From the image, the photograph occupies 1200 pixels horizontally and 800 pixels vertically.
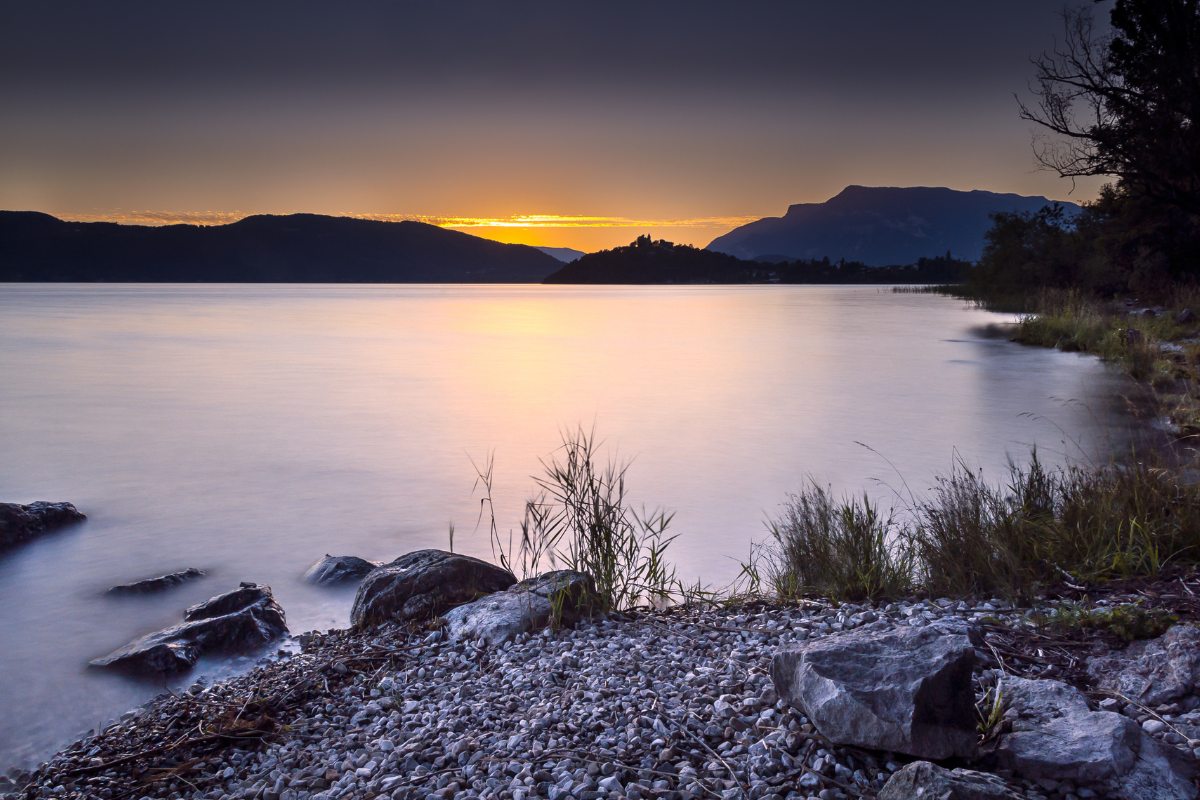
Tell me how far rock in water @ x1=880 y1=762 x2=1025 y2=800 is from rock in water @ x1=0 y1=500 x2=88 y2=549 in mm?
7565

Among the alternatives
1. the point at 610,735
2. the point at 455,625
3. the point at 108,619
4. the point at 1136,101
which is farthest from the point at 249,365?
the point at 1136,101

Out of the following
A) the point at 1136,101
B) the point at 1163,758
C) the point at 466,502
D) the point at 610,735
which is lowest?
the point at 466,502

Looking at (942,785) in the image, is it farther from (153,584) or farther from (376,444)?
(376,444)

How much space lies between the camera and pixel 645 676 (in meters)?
3.37

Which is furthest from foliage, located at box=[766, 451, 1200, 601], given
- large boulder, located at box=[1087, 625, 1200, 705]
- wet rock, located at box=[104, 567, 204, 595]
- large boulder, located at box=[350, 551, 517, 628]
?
wet rock, located at box=[104, 567, 204, 595]

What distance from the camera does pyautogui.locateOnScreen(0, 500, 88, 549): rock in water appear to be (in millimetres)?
6703

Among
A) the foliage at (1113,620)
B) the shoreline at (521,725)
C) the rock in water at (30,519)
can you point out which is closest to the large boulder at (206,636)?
the shoreline at (521,725)

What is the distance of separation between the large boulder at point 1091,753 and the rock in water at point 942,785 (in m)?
0.24

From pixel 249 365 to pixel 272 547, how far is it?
1828cm

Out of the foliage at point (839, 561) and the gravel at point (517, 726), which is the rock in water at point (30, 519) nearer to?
the gravel at point (517, 726)

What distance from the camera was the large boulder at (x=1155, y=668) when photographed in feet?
9.21

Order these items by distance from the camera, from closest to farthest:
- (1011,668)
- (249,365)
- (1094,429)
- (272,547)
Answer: (1011,668), (272,547), (1094,429), (249,365)

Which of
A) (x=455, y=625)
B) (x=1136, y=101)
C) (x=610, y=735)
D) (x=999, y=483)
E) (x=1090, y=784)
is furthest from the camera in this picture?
(x=1136, y=101)

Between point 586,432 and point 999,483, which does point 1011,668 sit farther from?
point 586,432
